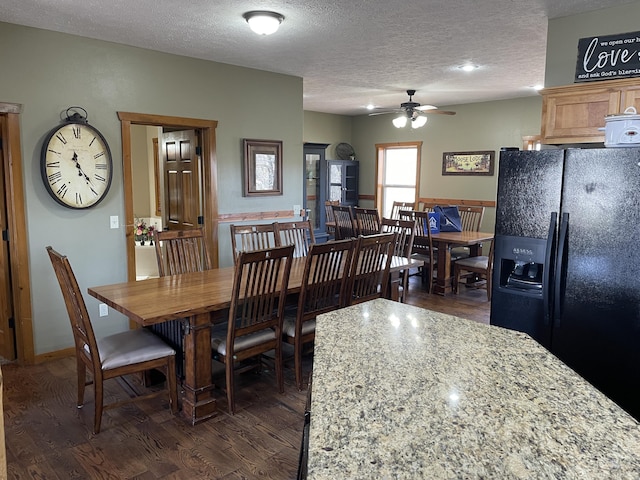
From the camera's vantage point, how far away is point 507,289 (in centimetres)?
281

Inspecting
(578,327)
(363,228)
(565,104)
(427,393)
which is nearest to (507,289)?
(578,327)

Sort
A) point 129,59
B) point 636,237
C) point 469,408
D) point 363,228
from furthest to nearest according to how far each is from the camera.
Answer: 1. point 363,228
2. point 129,59
3. point 636,237
4. point 469,408

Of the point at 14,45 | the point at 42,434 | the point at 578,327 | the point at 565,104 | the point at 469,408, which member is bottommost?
the point at 42,434

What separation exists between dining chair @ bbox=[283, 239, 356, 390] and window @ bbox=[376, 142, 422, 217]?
5.22m

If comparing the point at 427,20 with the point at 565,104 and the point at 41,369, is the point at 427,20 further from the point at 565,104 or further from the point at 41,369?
the point at 41,369

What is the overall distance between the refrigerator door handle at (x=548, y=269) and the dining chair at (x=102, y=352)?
2.16 meters

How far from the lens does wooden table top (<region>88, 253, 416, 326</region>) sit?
99.3 inches

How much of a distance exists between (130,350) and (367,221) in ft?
12.1

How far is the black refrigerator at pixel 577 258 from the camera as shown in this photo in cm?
237

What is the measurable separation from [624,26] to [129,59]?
12.2 feet

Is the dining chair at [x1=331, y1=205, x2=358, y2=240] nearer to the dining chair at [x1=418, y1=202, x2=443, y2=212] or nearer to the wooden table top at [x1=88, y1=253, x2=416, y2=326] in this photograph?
the dining chair at [x1=418, y1=202, x2=443, y2=212]

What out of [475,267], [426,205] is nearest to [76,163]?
[475,267]

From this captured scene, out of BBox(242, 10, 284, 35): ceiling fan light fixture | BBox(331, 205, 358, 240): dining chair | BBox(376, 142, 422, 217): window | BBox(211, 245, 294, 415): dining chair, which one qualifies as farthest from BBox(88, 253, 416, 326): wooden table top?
BBox(376, 142, 422, 217): window

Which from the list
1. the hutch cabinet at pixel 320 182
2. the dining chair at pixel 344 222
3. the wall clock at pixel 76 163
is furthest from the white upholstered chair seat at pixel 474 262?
the wall clock at pixel 76 163
